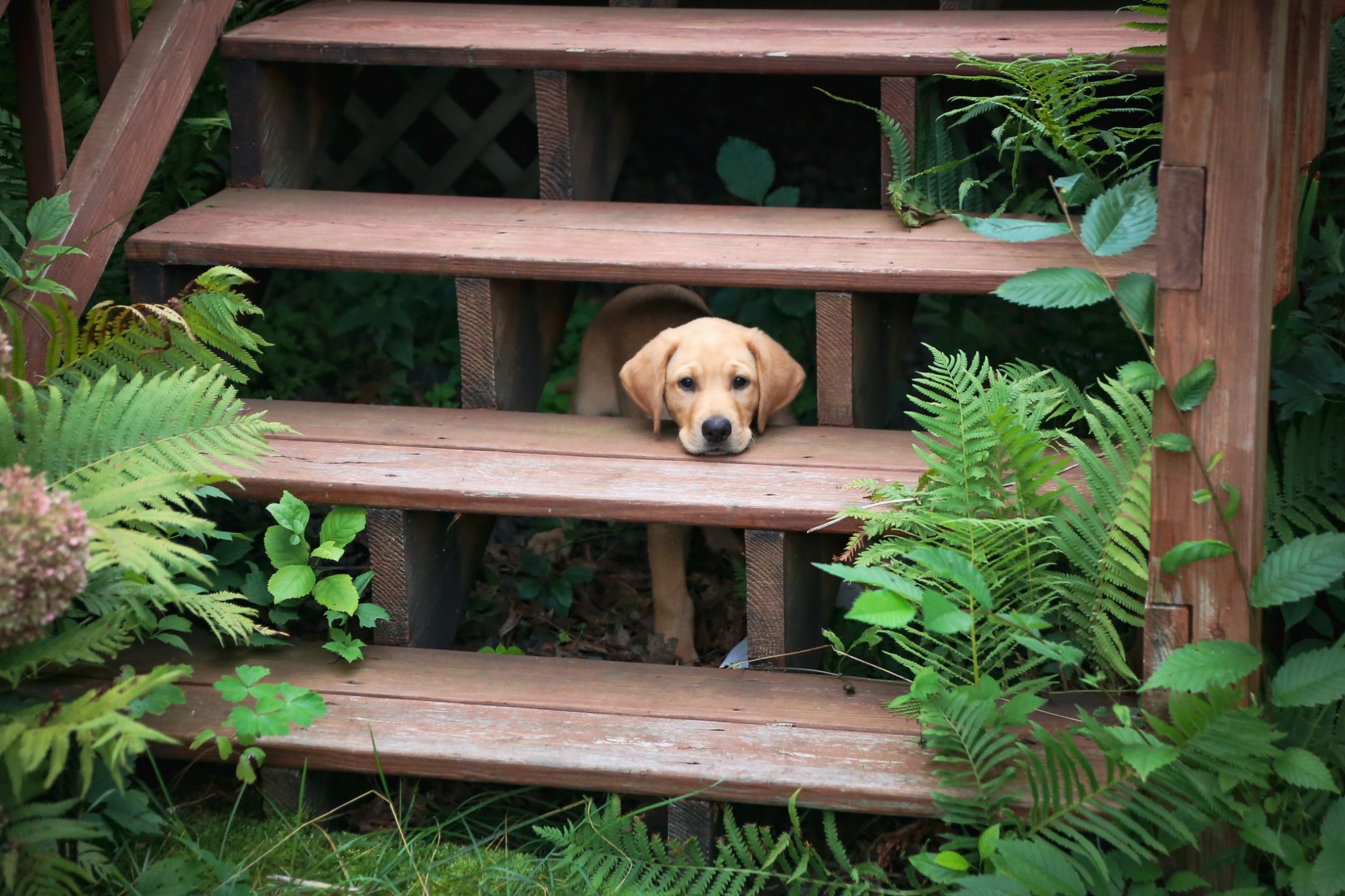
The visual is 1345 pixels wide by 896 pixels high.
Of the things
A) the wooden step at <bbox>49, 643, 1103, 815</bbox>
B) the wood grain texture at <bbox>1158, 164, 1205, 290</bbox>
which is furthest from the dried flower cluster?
the wood grain texture at <bbox>1158, 164, 1205, 290</bbox>

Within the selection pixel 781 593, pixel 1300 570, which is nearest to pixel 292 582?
pixel 781 593

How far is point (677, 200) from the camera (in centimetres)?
532

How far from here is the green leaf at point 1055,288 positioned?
2123 mm

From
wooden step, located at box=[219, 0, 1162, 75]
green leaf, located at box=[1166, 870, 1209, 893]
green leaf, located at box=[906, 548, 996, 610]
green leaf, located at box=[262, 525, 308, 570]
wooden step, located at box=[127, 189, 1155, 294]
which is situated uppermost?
wooden step, located at box=[219, 0, 1162, 75]

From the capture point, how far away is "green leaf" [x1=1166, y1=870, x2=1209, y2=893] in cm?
219

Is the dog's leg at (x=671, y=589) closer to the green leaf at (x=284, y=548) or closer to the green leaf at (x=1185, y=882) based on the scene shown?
the green leaf at (x=284, y=548)

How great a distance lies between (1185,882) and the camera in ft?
7.22

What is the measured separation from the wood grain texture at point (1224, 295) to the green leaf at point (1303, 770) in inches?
7.5

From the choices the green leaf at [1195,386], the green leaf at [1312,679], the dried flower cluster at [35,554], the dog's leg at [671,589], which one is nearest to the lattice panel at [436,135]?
the dog's leg at [671,589]

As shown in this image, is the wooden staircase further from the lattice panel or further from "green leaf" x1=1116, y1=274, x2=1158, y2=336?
"green leaf" x1=1116, y1=274, x2=1158, y2=336

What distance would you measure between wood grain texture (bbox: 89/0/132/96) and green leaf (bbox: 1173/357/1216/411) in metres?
2.50

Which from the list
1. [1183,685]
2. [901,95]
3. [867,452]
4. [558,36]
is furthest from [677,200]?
[1183,685]

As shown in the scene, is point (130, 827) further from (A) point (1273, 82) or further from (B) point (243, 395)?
A: (A) point (1273, 82)

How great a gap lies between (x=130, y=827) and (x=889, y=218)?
88.6 inches
